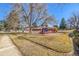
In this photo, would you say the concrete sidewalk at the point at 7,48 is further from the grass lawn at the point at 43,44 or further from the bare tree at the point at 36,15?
the bare tree at the point at 36,15

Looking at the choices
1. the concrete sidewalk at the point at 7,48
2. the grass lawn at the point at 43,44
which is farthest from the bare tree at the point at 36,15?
the concrete sidewalk at the point at 7,48

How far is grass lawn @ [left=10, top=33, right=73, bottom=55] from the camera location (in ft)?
7.13

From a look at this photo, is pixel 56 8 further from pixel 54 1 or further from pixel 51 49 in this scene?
pixel 51 49

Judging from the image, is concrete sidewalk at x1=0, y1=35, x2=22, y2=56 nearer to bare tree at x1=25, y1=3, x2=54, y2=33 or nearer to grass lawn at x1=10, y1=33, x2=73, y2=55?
grass lawn at x1=10, y1=33, x2=73, y2=55

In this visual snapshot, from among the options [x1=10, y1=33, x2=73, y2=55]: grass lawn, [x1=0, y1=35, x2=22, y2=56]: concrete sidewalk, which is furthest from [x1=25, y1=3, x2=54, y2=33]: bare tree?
[x1=0, y1=35, x2=22, y2=56]: concrete sidewalk

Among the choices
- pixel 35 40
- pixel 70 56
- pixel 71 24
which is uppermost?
pixel 71 24

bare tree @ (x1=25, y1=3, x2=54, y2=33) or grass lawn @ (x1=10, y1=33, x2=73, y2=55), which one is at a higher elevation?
bare tree @ (x1=25, y1=3, x2=54, y2=33)

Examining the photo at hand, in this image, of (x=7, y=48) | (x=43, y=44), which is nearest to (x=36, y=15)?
(x=43, y=44)

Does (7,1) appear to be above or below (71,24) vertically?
above

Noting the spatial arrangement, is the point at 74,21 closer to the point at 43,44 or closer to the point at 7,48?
the point at 43,44

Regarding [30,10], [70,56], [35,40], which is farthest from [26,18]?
[70,56]

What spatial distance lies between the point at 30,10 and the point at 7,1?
240mm

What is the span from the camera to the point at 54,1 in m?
2.19

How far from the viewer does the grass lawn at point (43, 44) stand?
2.17 m
